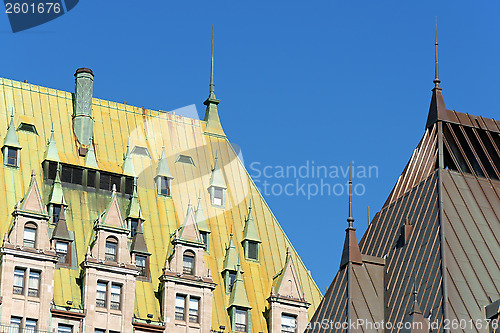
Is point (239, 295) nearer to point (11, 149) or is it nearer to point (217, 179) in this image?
point (217, 179)

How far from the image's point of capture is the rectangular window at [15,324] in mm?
121688

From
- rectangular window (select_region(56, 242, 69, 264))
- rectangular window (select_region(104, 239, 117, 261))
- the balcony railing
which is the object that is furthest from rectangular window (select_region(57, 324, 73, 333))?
rectangular window (select_region(104, 239, 117, 261))

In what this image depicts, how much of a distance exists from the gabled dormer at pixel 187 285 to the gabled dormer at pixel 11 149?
12.8 m

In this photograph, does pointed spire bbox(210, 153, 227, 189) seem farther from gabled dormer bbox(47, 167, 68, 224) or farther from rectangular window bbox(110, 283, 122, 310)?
rectangular window bbox(110, 283, 122, 310)

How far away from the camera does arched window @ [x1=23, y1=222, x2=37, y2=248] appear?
12425cm

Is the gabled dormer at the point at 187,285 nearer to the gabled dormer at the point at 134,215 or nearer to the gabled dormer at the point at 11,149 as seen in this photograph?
the gabled dormer at the point at 134,215

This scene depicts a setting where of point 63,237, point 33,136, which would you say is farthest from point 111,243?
point 33,136

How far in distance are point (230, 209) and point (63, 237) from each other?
1586cm

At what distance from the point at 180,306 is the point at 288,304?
8.39m

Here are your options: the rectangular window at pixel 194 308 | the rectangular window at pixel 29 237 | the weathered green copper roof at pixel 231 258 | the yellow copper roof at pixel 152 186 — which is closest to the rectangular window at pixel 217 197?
the yellow copper roof at pixel 152 186

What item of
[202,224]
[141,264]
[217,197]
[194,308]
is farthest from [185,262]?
[217,197]

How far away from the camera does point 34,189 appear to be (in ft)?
413

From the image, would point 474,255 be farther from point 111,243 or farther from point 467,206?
point 111,243

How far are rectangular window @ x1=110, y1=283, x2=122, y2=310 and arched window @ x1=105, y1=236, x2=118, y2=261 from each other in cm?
204
